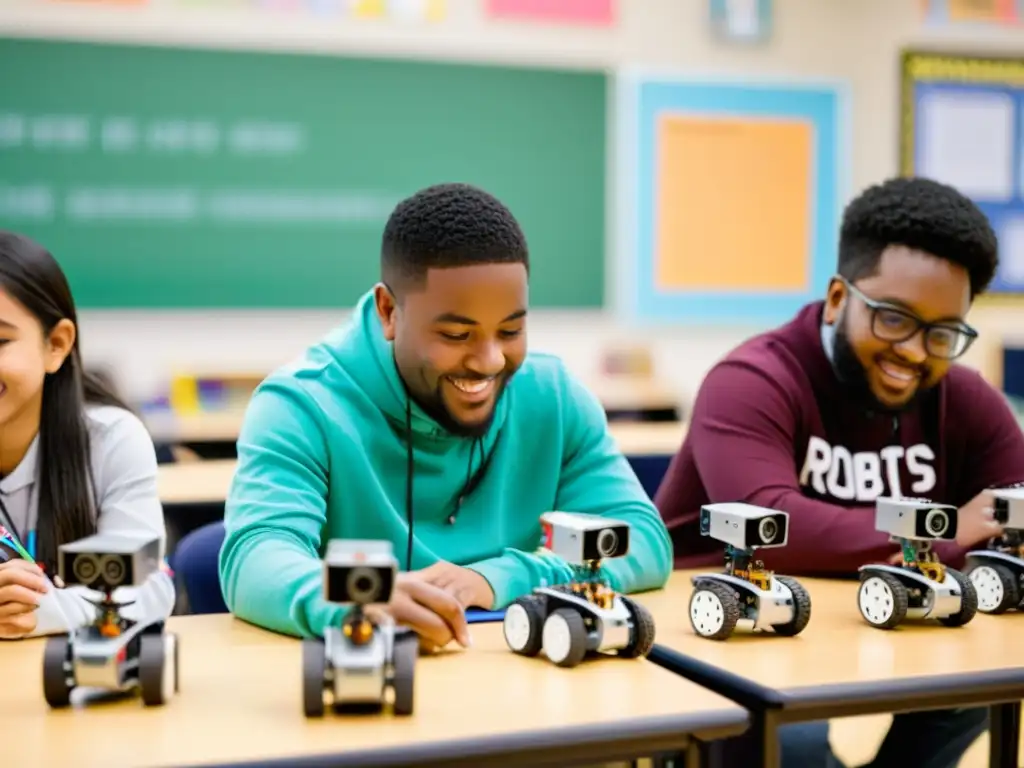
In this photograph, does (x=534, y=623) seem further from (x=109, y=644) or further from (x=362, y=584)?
(x=109, y=644)

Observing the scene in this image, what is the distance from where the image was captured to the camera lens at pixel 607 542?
4.21 ft

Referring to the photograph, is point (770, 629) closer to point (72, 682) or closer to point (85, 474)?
point (72, 682)

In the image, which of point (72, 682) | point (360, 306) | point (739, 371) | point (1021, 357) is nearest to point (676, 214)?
point (1021, 357)

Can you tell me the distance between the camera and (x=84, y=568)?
1106 millimetres

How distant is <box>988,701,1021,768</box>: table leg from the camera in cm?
174

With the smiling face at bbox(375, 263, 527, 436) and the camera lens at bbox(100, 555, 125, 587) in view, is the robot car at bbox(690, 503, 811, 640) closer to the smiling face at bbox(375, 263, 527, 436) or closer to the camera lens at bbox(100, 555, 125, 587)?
the smiling face at bbox(375, 263, 527, 436)

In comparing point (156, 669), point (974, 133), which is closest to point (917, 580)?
point (156, 669)

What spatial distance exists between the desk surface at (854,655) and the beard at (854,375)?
46 cm

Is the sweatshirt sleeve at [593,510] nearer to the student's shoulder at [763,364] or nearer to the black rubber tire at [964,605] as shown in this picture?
the student's shoulder at [763,364]

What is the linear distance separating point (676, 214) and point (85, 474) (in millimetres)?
3761

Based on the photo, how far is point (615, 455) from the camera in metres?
1.82

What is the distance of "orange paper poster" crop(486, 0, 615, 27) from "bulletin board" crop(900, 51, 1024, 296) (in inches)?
55.4

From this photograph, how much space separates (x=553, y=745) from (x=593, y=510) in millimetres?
694

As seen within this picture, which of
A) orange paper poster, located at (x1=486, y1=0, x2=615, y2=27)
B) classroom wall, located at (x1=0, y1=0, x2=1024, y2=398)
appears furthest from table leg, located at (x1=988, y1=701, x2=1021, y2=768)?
orange paper poster, located at (x1=486, y1=0, x2=615, y2=27)
